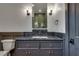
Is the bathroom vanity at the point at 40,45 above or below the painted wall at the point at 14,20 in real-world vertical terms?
below

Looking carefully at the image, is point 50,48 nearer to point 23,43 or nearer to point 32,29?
point 23,43

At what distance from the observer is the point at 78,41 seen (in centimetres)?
258

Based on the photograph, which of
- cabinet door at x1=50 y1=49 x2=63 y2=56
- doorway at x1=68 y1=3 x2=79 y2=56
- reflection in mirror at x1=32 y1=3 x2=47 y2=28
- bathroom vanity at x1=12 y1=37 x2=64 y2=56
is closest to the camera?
doorway at x1=68 y1=3 x2=79 y2=56

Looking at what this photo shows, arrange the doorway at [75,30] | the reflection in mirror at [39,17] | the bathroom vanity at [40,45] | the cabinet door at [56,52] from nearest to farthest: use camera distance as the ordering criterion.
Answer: the doorway at [75,30], the cabinet door at [56,52], the bathroom vanity at [40,45], the reflection in mirror at [39,17]

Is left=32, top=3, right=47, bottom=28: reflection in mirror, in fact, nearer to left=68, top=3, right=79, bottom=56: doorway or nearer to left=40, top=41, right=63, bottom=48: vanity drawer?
left=40, top=41, right=63, bottom=48: vanity drawer

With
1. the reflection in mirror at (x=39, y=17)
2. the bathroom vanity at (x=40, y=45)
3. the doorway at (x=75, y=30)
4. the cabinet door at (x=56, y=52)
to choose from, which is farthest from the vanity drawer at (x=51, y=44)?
the reflection in mirror at (x=39, y=17)

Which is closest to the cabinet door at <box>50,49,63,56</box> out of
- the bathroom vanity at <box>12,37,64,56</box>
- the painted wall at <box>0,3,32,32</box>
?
the bathroom vanity at <box>12,37,64,56</box>

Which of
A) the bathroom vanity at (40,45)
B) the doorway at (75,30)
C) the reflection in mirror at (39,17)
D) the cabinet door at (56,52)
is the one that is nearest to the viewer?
the doorway at (75,30)

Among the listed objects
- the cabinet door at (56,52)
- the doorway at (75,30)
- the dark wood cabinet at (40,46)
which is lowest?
the cabinet door at (56,52)

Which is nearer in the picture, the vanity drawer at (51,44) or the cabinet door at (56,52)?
the cabinet door at (56,52)

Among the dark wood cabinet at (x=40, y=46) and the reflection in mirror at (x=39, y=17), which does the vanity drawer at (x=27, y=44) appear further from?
the reflection in mirror at (x=39, y=17)

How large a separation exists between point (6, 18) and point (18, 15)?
43 cm

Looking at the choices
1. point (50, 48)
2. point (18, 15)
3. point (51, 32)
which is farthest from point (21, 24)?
point (50, 48)

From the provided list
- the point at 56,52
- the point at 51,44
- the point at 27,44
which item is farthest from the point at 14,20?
the point at 56,52
